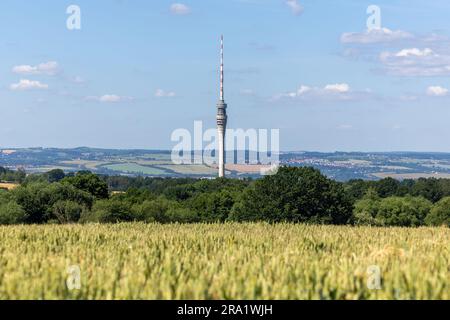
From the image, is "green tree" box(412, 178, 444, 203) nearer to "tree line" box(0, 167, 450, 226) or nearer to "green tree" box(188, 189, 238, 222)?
"tree line" box(0, 167, 450, 226)

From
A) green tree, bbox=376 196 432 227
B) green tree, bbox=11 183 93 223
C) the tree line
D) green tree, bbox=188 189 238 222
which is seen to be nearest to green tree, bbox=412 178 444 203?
the tree line

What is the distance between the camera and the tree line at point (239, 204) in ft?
288

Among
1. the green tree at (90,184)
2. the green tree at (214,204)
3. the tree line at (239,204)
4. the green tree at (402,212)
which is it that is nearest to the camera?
the tree line at (239,204)

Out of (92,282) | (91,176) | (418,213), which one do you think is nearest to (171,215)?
(91,176)

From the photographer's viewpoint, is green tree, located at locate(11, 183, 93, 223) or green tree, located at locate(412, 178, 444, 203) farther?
green tree, located at locate(412, 178, 444, 203)

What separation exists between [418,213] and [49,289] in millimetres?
129891

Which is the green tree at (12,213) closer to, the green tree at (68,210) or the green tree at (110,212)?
the green tree at (68,210)

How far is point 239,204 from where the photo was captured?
4326 inches

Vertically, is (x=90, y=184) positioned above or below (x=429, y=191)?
above

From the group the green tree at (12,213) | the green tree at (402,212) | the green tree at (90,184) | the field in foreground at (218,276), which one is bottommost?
the green tree at (402,212)

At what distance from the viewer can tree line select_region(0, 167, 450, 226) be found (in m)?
87.8

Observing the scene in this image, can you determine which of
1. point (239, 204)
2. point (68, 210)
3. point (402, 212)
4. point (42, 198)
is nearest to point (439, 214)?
point (402, 212)

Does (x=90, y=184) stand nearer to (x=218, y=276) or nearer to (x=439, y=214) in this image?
(x=439, y=214)

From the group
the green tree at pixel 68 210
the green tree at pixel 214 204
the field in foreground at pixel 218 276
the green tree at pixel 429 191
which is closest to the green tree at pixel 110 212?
the green tree at pixel 68 210
